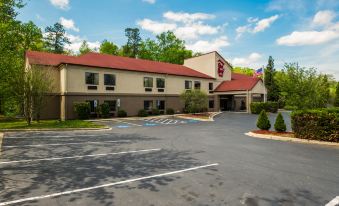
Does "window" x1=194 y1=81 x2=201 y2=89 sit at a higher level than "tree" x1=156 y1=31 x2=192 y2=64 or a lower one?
lower

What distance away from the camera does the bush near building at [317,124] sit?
43.1ft

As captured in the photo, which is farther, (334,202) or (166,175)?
(166,175)

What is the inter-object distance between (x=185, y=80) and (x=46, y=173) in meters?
33.6

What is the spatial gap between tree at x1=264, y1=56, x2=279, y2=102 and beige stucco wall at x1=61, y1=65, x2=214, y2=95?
Answer: 75.0 feet

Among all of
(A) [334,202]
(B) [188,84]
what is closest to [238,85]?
(B) [188,84]

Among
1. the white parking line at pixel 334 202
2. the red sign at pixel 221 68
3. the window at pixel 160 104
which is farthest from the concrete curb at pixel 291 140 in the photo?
the red sign at pixel 221 68

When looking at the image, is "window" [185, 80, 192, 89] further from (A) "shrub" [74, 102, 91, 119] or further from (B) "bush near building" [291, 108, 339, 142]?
(B) "bush near building" [291, 108, 339, 142]

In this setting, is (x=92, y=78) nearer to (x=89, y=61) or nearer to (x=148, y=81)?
(x=89, y=61)

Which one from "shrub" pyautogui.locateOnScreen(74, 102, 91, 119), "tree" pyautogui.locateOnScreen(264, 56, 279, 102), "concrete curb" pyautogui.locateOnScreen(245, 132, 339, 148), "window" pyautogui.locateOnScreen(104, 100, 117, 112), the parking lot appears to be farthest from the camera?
"tree" pyautogui.locateOnScreen(264, 56, 279, 102)

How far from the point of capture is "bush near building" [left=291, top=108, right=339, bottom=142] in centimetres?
1315

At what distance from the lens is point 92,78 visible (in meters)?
29.4

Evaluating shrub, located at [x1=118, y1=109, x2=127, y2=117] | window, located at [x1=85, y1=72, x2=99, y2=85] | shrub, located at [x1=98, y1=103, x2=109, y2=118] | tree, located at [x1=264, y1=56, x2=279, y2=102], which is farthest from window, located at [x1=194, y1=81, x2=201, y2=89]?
tree, located at [x1=264, y1=56, x2=279, y2=102]

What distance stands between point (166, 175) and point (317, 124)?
10.7 m

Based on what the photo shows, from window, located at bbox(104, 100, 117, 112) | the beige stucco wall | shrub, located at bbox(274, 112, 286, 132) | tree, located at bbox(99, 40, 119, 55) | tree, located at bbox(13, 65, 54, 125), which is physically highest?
tree, located at bbox(99, 40, 119, 55)
